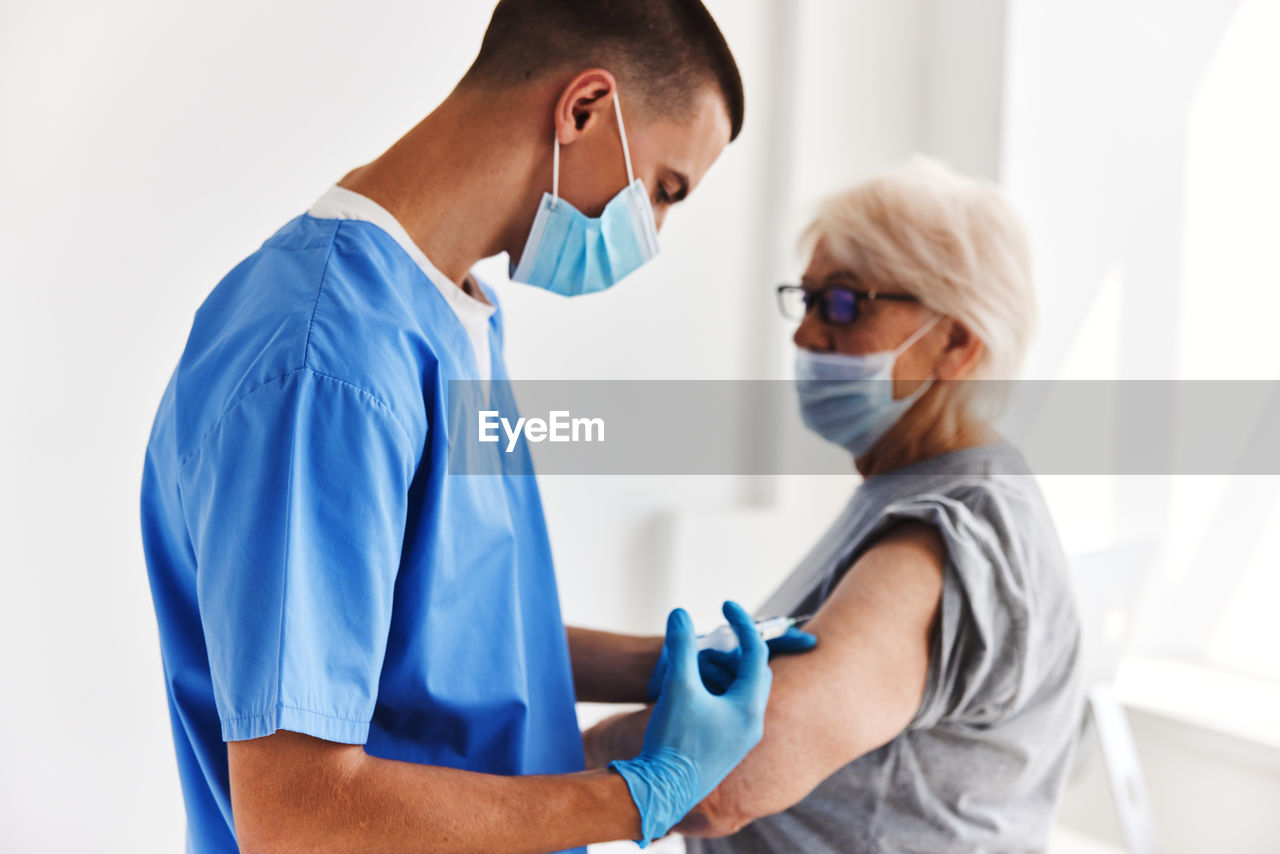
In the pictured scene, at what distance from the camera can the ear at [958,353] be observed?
137cm

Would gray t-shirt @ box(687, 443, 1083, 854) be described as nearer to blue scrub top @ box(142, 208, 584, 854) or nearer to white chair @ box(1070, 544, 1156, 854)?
blue scrub top @ box(142, 208, 584, 854)

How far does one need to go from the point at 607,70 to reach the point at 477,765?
0.74 metres

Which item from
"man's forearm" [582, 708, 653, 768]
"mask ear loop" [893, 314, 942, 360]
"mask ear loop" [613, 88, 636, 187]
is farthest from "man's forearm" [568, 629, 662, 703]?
"mask ear loop" [613, 88, 636, 187]

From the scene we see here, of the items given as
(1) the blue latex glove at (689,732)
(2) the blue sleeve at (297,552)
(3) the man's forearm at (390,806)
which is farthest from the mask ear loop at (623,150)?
(3) the man's forearm at (390,806)

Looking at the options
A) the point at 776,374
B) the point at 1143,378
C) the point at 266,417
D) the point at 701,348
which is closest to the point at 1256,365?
the point at 1143,378

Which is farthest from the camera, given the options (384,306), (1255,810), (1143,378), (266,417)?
(1143,378)

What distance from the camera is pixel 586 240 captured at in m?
1.01

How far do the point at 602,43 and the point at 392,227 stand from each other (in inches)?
11.7

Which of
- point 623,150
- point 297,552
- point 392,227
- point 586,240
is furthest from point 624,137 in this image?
point 297,552

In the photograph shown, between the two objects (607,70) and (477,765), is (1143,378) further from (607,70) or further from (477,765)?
(477,765)

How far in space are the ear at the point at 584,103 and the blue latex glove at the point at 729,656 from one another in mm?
608

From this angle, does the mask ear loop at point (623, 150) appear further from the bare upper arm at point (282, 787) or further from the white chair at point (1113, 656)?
the white chair at point (1113, 656)

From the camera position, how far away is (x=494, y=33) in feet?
3.23

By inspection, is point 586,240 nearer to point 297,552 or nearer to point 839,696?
point 297,552
